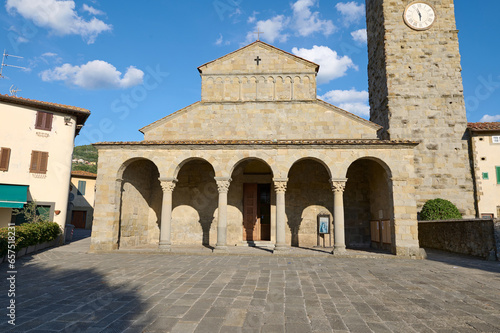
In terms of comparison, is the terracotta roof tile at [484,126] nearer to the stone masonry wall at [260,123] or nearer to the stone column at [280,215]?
the stone masonry wall at [260,123]

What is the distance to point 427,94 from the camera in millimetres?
17500

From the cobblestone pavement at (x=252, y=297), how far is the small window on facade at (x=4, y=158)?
22.2 ft

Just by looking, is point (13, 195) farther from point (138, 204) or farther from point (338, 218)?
point (338, 218)

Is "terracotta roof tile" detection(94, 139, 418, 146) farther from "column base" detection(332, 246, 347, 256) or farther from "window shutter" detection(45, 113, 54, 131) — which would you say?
"window shutter" detection(45, 113, 54, 131)

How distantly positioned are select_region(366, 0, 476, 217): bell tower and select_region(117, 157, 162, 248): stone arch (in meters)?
14.0

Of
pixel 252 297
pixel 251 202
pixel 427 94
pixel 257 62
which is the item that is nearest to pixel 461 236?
pixel 427 94

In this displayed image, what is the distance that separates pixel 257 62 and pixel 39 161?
1252 centimetres

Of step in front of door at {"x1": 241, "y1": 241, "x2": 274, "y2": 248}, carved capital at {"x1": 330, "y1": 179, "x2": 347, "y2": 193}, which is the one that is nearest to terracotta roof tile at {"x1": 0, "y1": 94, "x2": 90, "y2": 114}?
step in front of door at {"x1": 241, "y1": 241, "x2": 274, "y2": 248}

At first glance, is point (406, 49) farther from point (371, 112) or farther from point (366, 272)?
point (366, 272)

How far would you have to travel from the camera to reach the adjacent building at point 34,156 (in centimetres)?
1443

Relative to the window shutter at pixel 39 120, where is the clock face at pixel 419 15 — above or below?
above

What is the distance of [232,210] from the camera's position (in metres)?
15.3

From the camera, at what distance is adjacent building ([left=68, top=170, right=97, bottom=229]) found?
3020 centimetres

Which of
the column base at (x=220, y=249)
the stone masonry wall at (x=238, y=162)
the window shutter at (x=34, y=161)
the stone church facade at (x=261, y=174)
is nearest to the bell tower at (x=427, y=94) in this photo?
the stone church facade at (x=261, y=174)
